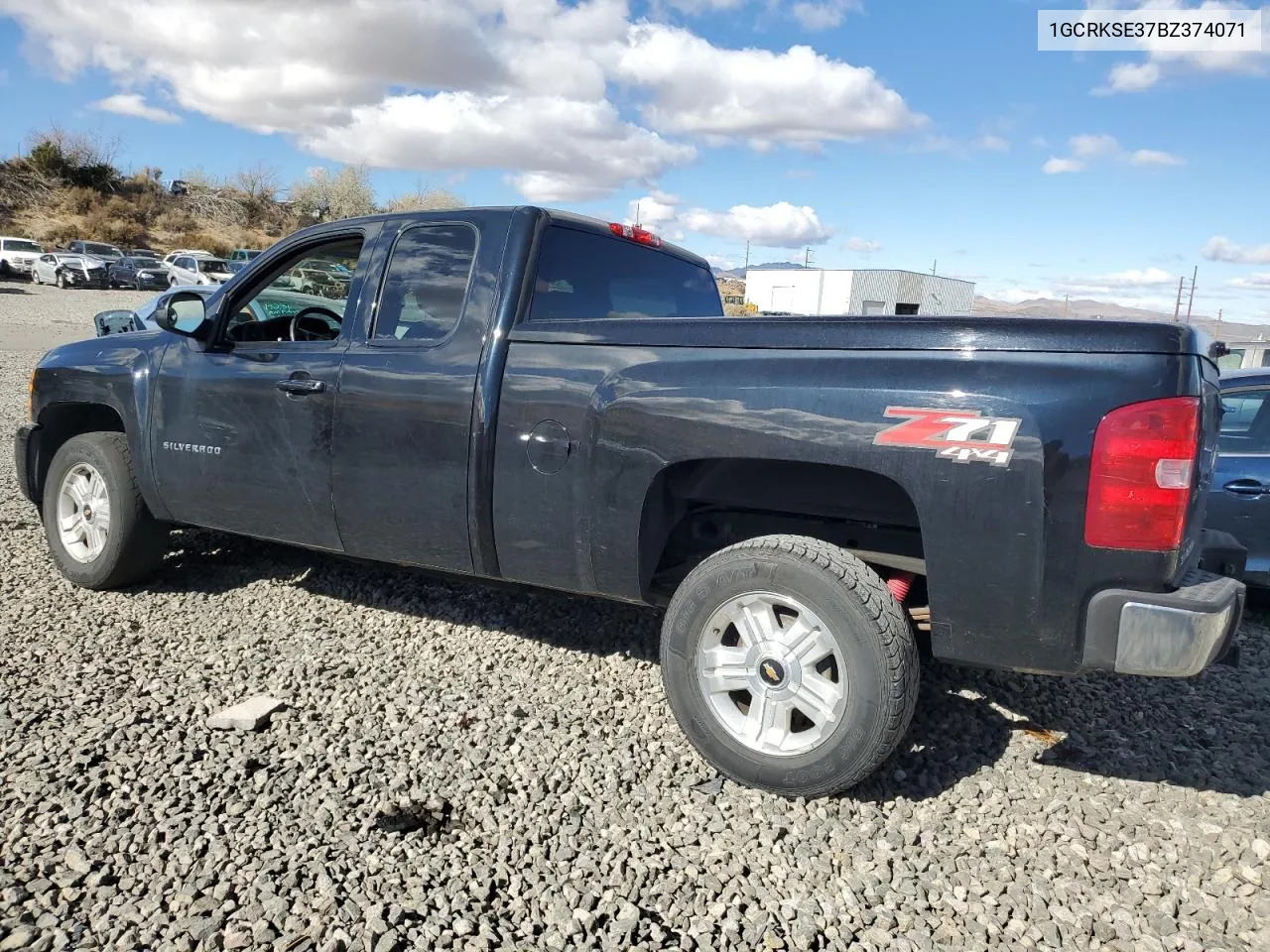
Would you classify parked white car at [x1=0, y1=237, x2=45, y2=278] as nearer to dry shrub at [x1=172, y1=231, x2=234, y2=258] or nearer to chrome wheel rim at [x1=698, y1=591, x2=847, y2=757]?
dry shrub at [x1=172, y1=231, x2=234, y2=258]

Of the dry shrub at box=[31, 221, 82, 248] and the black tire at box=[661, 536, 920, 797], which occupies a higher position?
the dry shrub at box=[31, 221, 82, 248]

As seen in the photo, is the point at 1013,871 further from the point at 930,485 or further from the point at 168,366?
the point at 168,366

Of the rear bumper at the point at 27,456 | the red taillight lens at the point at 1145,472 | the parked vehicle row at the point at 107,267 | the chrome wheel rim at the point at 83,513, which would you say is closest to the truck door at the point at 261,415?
the chrome wheel rim at the point at 83,513

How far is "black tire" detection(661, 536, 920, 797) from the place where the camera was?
9.27 ft

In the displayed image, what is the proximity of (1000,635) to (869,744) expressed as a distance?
525mm

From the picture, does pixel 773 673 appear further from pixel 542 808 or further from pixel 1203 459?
pixel 1203 459

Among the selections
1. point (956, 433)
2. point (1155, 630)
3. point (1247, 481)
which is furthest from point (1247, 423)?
point (956, 433)

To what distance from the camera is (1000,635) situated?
2.72 metres

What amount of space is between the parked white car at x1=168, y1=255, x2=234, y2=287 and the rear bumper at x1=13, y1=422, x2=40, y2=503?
31826 millimetres

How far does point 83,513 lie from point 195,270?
110 ft

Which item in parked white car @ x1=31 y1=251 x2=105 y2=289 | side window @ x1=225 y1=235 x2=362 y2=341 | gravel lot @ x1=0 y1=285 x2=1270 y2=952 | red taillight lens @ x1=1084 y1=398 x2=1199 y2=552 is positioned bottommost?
gravel lot @ x1=0 y1=285 x2=1270 y2=952

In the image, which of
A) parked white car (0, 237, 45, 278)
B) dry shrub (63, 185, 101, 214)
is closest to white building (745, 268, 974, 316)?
parked white car (0, 237, 45, 278)

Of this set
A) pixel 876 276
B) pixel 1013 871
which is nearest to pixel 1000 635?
pixel 1013 871

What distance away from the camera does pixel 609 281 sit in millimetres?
4133
